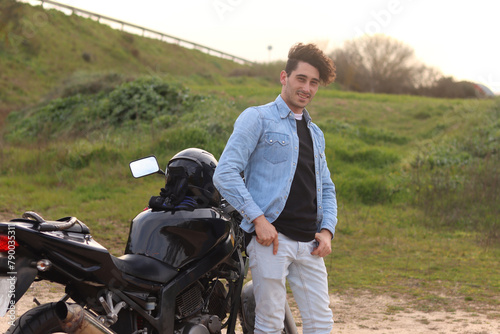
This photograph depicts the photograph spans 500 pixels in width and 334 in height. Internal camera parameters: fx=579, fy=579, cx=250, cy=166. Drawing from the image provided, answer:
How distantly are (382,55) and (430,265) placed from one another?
915 inches

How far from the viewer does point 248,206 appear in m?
3.07

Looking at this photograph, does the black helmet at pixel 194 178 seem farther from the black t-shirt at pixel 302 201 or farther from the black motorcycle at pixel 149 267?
the black t-shirt at pixel 302 201

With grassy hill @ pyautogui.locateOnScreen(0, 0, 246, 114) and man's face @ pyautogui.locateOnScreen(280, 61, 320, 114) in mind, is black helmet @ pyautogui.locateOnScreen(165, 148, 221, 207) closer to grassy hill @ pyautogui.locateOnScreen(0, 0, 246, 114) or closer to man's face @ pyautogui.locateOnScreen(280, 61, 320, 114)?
man's face @ pyautogui.locateOnScreen(280, 61, 320, 114)

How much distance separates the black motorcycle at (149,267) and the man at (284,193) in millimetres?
221

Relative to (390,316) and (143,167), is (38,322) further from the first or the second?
(390,316)

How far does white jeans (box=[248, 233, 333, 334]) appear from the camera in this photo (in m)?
3.19

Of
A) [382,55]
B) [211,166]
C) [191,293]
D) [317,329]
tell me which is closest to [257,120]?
[211,166]

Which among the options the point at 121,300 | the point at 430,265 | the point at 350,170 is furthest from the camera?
the point at 350,170

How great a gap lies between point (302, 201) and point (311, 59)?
0.82 meters

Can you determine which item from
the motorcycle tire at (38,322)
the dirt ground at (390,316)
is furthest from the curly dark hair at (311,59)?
the dirt ground at (390,316)

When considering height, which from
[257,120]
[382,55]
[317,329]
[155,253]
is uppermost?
[382,55]

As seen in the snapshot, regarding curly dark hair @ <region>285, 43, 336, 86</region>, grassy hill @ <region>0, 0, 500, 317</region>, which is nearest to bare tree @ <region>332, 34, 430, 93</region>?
grassy hill @ <region>0, 0, 500, 317</region>

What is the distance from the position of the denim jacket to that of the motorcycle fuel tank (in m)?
0.19

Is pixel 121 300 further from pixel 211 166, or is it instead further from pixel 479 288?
pixel 479 288
